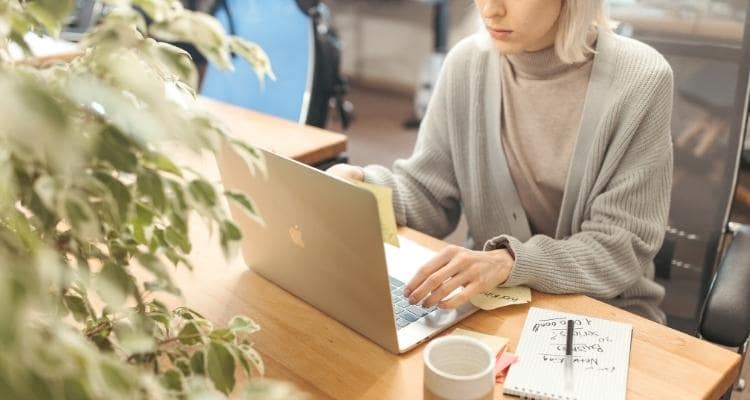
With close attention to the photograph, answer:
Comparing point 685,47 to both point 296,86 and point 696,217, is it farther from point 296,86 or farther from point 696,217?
point 296,86

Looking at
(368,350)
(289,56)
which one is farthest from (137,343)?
(289,56)

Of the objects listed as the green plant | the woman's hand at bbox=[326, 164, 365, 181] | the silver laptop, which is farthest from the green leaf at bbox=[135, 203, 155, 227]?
the woman's hand at bbox=[326, 164, 365, 181]

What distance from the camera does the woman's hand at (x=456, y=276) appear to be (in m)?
1.02

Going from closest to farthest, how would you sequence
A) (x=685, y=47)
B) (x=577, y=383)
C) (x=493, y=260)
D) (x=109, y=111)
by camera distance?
1. (x=109, y=111)
2. (x=577, y=383)
3. (x=493, y=260)
4. (x=685, y=47)

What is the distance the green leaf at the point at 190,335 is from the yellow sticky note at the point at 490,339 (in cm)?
39

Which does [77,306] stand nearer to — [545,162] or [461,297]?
[461,297]

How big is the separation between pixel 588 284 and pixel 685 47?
587mm

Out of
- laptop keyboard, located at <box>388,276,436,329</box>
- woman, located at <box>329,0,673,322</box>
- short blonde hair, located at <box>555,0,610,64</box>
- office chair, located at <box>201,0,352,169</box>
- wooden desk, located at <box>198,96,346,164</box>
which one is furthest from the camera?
office chair, located at <box>201,0,352,169</box>

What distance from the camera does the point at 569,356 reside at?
3.04 feet

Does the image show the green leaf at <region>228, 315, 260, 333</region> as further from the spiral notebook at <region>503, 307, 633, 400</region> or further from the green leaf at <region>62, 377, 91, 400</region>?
the spiral notebook at <region>503, 307, 633, 400</region>

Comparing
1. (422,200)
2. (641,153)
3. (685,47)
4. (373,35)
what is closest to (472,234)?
(422,200)

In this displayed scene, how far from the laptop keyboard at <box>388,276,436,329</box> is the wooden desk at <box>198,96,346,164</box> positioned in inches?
22.0

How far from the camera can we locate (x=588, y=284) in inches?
44.4

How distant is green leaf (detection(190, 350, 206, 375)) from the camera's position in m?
0.62
